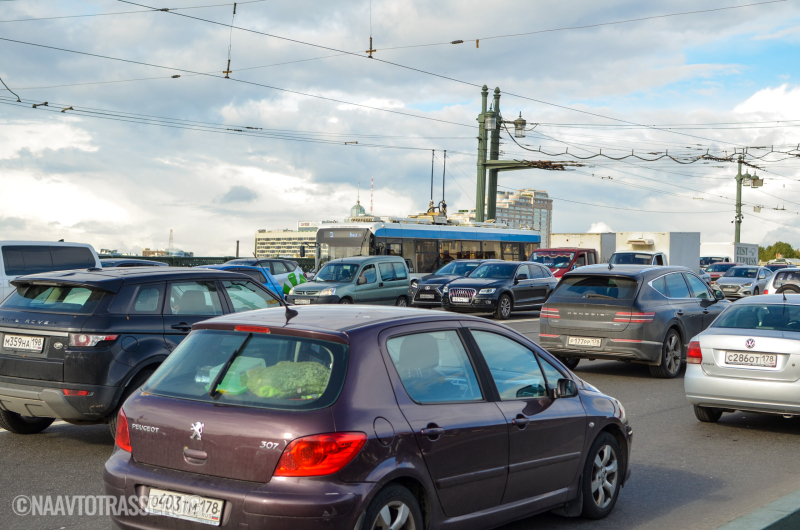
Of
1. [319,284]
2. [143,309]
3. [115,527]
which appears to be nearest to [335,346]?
[115,527]

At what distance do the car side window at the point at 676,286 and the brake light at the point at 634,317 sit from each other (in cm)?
90

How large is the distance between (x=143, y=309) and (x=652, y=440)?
496 cm

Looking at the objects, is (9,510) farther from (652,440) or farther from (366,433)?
(652,440)

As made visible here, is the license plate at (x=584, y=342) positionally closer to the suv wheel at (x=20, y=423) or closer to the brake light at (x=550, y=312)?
the brake light at (x=550, y=312)

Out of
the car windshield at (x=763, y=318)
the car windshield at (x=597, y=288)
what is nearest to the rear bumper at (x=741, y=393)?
the car windshield at (x=763, y=318)

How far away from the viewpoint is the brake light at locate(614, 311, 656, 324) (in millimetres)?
11891

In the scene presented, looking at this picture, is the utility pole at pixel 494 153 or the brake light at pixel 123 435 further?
the utility pole at pixel 494 153

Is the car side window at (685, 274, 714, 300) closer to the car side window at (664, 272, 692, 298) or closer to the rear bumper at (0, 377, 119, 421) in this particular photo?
the car side window at (664, 272, 692, 298)

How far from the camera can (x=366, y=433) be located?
3805mm

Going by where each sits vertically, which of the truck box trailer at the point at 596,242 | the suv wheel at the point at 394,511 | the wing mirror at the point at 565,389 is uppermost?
the truck box trailer at the point at 596,242

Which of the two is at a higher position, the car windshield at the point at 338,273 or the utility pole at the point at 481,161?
the utility pole at the point at 481,161

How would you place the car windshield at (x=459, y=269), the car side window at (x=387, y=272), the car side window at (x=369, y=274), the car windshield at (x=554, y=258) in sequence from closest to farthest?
the car side window at (x=369, y=274)
the car side window at (x=387, y=272)
the car windshield at (x=459, y=269)
the car windshield at (x=554, y=258)

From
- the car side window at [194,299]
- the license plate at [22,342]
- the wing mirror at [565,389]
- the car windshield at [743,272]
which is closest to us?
the wing mirror at [565,389]

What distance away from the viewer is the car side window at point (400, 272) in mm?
23200
